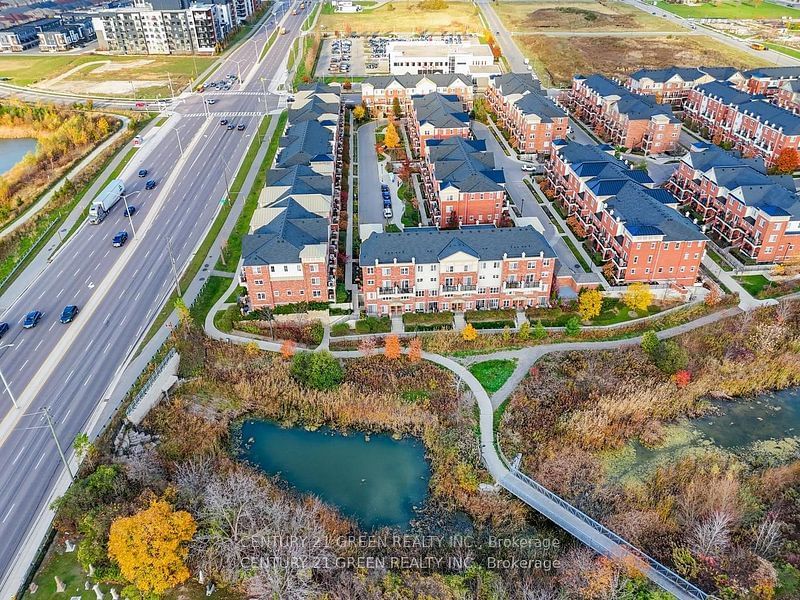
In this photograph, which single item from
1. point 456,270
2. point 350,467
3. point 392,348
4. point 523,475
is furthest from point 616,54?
point 350,467

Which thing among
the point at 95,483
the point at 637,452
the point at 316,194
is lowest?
the point at 637,452

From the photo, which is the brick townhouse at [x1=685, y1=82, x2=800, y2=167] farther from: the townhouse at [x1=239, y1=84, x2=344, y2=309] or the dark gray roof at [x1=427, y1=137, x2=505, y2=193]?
the townhouse at [x1=239, y1=84, x2=344, y2=309]

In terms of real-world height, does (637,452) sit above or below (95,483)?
below

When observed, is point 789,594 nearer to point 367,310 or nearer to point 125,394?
point 367,310

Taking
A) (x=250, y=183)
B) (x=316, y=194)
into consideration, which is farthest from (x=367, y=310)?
(x=250, y=183)

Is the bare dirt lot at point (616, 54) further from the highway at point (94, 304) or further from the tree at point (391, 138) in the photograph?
the highway at point (94, 304)

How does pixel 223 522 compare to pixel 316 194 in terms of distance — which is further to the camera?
pixel 316 194

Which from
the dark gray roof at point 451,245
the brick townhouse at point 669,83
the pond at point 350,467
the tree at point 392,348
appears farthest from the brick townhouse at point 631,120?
the pond at point 350,467
